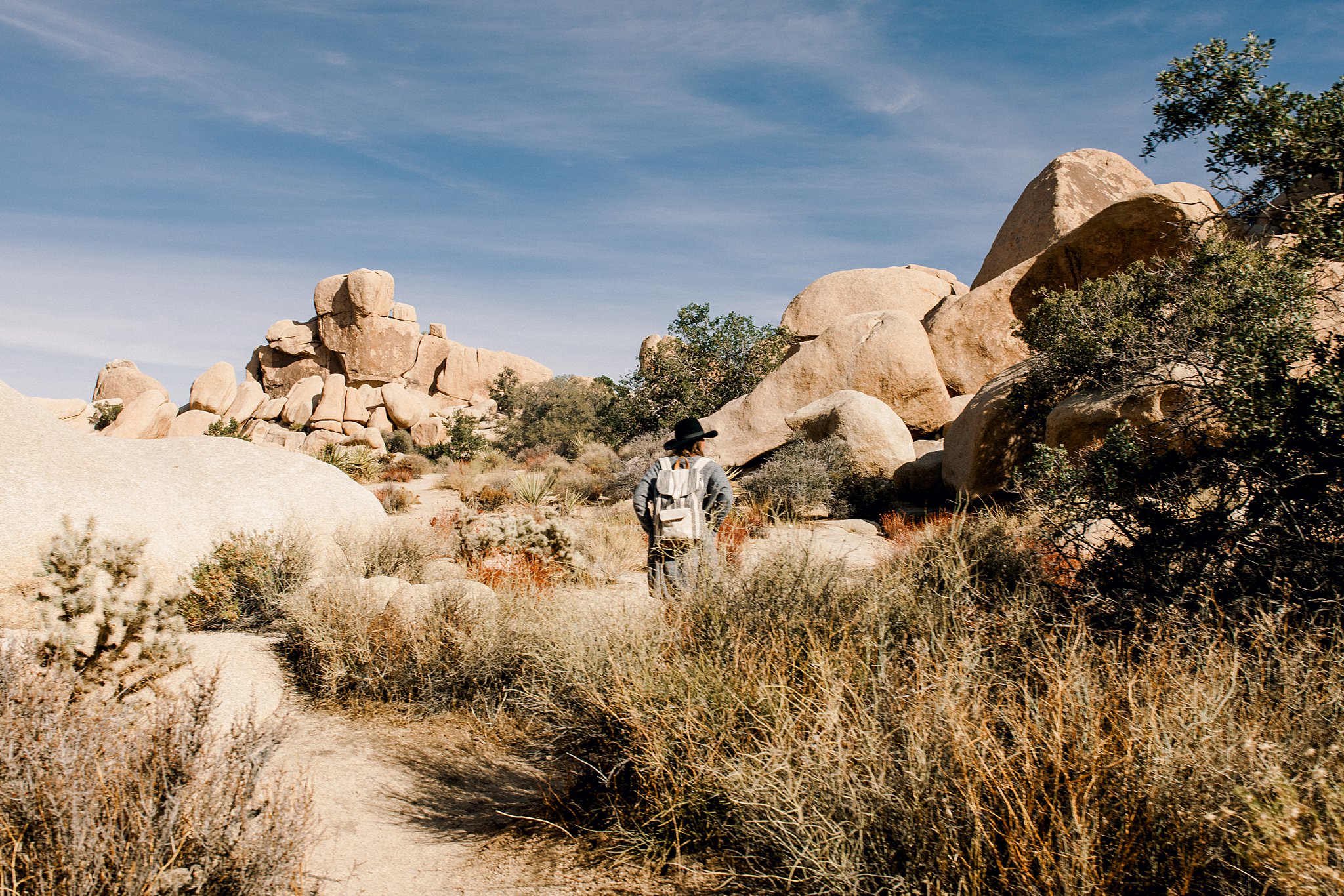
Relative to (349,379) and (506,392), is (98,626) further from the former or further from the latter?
(349,379)

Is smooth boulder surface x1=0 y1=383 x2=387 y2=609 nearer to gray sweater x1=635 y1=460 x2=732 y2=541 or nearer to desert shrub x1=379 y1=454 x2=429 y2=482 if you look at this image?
gray sweater x1=635 y1=460 x2=732 y2=541

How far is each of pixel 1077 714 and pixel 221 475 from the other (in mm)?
9041

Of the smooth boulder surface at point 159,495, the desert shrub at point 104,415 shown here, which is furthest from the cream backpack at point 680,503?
the desert shrub at point 104,415

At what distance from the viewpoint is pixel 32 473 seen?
22.7 feet

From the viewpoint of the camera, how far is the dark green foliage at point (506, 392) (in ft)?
134

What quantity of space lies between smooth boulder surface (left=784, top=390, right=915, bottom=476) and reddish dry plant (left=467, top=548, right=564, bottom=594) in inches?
326

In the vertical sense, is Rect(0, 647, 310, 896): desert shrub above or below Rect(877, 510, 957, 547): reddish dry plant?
below

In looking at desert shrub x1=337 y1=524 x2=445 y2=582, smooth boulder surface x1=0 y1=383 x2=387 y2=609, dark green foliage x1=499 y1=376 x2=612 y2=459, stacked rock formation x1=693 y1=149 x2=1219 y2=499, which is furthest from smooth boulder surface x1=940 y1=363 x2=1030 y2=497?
dark green foliage x1=499 y1=376 x2=612 y2=459

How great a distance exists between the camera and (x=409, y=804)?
4406 mm

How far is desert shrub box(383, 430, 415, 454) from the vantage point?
133 ft

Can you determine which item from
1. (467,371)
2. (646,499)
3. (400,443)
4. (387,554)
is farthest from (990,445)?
(467,371)

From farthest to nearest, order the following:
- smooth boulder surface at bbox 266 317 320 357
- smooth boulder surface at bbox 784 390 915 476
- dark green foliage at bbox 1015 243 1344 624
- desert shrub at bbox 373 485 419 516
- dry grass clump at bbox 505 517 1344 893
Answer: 1. smooth boulder surface at bbox 266 317 320 357
2. desert shrub at bbox 373 485 419 516
3. smooth boulder surface at bbox 784 390 915 476
4. dark green foliage at bbox 1015 243 1344 624
5. dry grass clump at bbox 505 517 1344 893

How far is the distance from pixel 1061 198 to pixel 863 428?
10.2 metres

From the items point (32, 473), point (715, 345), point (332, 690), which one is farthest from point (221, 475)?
point (715, 345)
